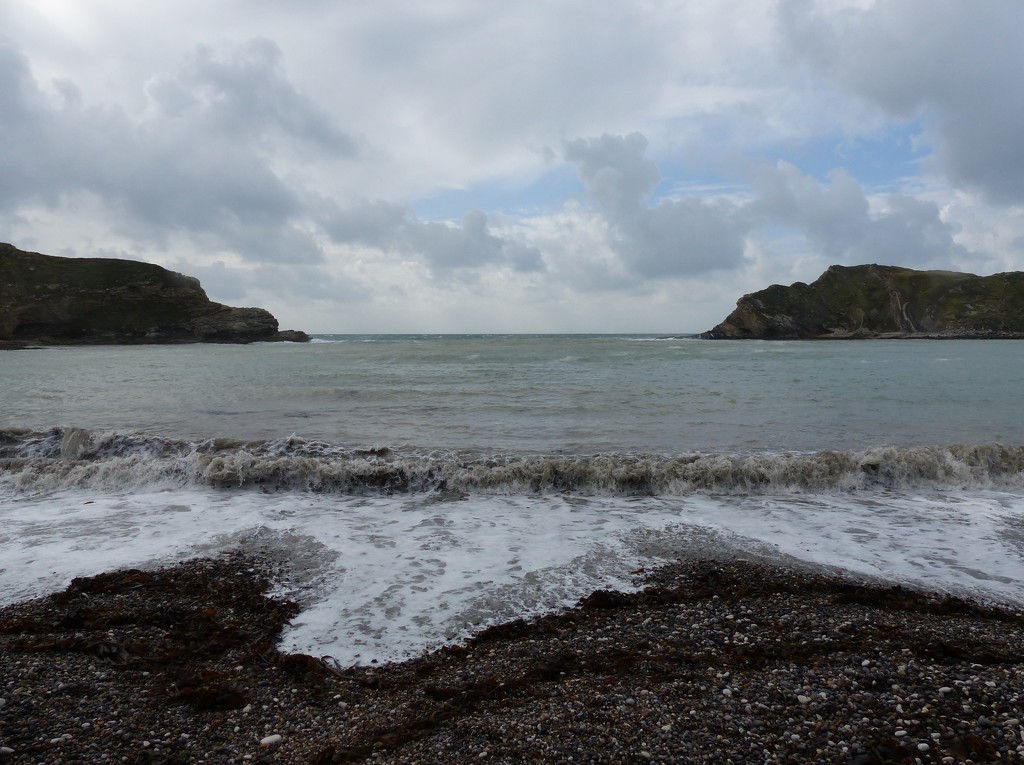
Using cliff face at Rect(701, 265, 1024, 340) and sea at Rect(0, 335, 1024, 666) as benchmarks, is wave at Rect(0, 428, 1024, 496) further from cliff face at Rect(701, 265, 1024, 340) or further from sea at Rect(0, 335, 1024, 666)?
cliff face at Rect(701, 265, 1024, 340)

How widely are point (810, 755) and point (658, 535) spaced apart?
440 centimetres

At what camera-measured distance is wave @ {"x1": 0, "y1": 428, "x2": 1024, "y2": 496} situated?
10164 millimetres

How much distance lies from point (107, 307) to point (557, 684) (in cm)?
11550

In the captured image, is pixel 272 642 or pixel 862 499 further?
pixel 862 499

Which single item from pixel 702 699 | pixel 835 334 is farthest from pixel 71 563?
pixel 835 334

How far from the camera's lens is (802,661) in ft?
14.0

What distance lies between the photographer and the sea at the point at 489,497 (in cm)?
611

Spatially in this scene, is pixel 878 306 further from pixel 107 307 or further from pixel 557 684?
pixel 107 307

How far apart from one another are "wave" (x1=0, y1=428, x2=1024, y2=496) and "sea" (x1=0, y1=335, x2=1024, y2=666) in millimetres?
47

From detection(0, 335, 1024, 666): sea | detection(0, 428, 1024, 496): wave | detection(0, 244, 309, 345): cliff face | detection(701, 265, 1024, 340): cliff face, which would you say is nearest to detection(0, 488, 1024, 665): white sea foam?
detection(0, 335, 1024, 666): sea

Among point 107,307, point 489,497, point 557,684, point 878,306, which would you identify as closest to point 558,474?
point 489,497

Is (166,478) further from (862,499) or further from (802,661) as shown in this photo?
(862,499)

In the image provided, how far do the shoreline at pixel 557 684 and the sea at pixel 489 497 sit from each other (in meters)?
0.53

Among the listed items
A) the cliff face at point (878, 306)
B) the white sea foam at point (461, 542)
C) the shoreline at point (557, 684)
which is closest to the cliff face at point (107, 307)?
the white sea foam at point (461, 542)
